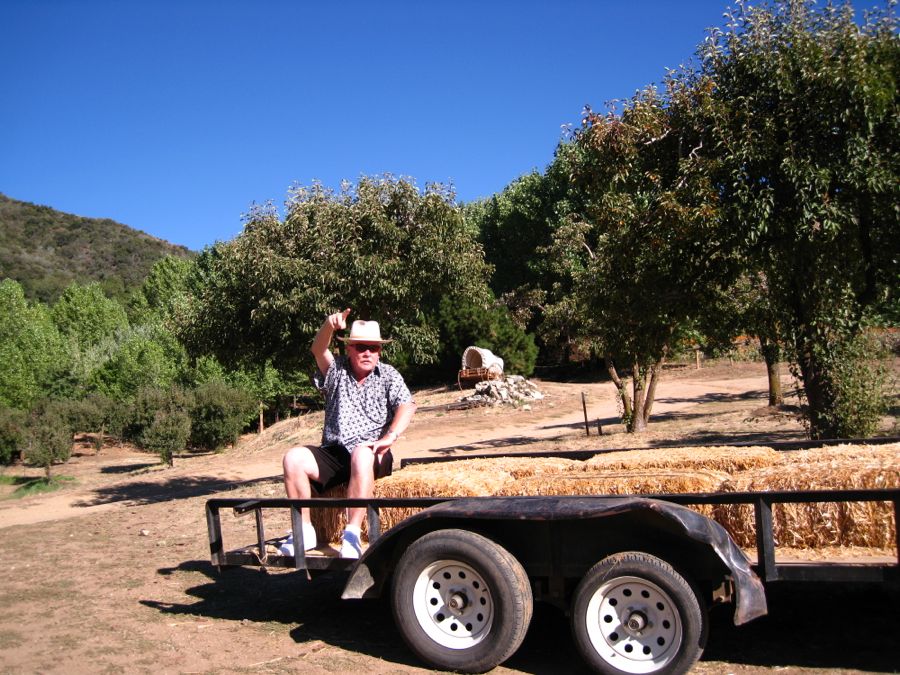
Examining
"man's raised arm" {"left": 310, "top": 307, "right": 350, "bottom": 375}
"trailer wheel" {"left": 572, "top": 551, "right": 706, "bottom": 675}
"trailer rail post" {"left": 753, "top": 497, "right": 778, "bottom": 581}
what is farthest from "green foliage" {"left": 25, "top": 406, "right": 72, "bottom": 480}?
"trailer rail post" {"left": 753, "top": 497, "right": 778, "bottom": 581}

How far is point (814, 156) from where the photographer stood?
7875mm

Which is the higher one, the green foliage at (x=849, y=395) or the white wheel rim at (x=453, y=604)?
the green foliage at (x=849, y=395)

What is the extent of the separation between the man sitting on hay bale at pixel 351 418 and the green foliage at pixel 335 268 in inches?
223

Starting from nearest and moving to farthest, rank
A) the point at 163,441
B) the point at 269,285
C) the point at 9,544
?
the point at 9,544
the point at 269,285
the point at 163,441

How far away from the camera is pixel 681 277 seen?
9195mm

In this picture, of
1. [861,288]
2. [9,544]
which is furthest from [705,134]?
[9,544]

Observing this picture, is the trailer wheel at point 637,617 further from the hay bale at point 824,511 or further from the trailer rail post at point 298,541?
Answer: the trailer rail post at point 298,541

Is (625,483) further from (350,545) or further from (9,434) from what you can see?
(9,434)

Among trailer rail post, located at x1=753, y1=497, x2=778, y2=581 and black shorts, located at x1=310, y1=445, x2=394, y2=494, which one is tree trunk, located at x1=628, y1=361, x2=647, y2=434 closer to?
black shorts, located at x1=310, y1=445, x2=394, y2=494

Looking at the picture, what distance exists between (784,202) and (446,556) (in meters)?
5.57

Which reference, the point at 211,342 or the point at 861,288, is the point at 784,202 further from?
the point at 211,342

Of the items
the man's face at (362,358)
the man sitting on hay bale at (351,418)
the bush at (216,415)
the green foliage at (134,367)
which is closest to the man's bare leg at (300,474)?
the man sitting on hay bale at (351,418)

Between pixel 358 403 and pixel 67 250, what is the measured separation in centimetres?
10179

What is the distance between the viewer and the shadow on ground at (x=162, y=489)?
1553 cm
